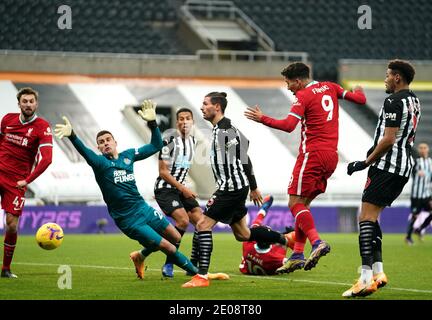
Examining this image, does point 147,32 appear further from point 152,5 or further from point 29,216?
point 29,216

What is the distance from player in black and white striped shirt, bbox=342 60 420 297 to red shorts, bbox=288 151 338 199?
3.30ft

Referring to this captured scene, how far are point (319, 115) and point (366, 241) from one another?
1682mm

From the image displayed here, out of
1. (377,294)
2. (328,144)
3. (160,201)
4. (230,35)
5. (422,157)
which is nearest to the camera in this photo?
(377,294)

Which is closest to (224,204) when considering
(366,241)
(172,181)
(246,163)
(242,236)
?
(246,163)

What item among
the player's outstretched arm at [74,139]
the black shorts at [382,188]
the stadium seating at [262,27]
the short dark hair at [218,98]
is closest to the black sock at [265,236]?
the short dark hair at [218,98]

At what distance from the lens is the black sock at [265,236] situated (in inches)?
413

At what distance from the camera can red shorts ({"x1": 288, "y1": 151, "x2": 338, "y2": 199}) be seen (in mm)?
9547

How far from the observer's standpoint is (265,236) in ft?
35.0

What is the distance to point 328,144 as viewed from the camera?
965 cm

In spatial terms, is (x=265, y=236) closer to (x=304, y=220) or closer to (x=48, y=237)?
(x=304, y=220)

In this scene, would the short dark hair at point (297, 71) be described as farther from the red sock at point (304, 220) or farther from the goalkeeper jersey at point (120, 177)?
the goalkeeper jersey at point (120, 177)

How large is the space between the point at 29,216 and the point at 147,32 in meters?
9.05

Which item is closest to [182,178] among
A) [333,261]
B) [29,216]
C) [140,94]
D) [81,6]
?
[333,261]

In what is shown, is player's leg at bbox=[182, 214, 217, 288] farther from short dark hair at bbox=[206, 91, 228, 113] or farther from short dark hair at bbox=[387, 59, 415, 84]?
short dark hair at bbox=[387, 59, 415, 84]
